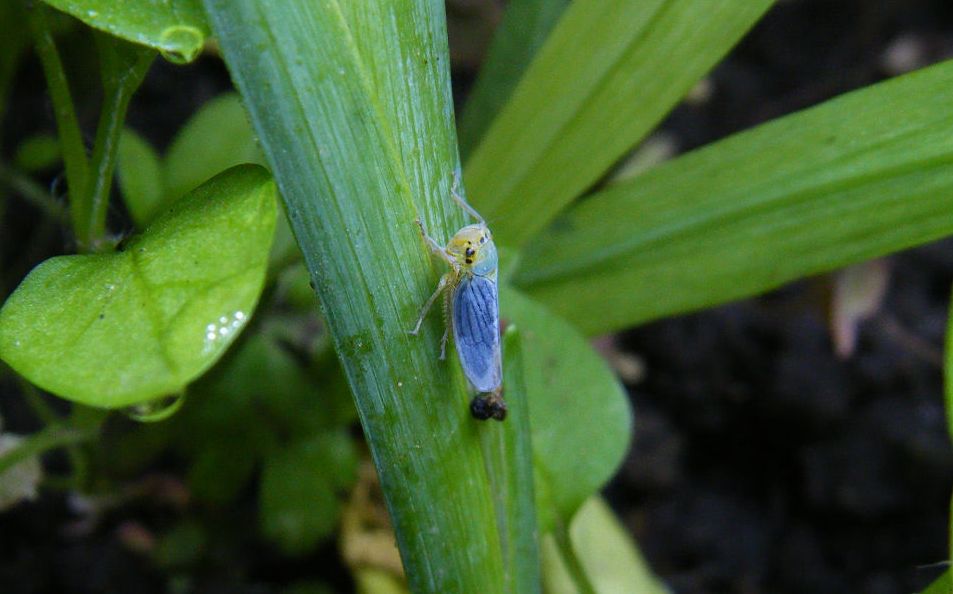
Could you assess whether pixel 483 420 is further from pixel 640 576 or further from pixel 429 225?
pixel 640 576

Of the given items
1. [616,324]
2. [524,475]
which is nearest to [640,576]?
[616,324]

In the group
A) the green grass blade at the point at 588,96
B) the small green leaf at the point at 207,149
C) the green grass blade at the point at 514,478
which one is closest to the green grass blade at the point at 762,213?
the green grass blade at the point at 588,96

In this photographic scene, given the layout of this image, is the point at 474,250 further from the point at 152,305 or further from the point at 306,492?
the point at 306,492

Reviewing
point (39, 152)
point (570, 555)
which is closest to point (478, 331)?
point (570, 555)

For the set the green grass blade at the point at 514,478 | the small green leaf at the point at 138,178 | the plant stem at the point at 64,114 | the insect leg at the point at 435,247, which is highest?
the small green leaf at the point at 138,178

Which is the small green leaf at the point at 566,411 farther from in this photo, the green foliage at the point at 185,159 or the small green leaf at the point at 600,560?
the green foliage at the point at 185,159

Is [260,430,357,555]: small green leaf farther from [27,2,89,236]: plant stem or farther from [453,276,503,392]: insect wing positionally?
[27,2,89,236]: plant stem
